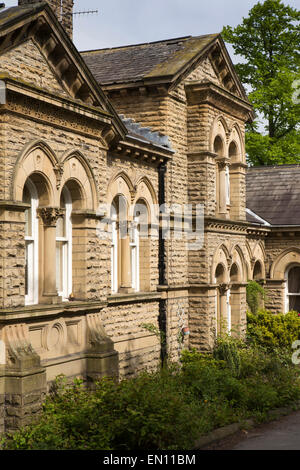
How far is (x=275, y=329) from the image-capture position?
22.3 meters

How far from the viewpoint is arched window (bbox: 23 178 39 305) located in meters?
13.0

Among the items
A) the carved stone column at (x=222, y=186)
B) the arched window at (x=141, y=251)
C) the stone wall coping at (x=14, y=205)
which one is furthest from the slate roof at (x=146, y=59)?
the stone wall coping at (x=14, y=205)

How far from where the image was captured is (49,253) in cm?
1307

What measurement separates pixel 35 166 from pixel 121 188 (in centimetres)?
414

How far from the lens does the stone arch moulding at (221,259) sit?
1964 cm

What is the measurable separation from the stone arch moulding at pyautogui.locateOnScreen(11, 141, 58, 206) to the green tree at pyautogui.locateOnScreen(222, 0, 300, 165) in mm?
20126

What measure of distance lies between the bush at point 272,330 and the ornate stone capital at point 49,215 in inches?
396

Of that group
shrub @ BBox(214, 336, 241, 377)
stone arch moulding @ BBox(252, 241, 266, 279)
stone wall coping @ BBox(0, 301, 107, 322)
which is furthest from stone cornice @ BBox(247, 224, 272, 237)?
stone wall coping @ BBox(0, 301, 107, 322)

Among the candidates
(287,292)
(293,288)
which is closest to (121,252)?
(287,292)

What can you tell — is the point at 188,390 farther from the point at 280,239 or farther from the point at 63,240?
the point at 280,239

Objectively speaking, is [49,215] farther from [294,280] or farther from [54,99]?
[294,280]
